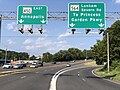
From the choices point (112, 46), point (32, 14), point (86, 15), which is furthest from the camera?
point (112, 46)

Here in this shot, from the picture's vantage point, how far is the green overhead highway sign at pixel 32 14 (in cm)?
3161

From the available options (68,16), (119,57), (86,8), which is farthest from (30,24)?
(119,57)

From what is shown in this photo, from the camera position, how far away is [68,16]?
31.7 metres

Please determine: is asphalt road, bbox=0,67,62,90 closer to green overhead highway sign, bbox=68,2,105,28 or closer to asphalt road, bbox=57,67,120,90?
asphalt road, bbox=57,67,120,90

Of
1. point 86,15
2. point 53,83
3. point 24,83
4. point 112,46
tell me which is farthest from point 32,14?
point 112,46

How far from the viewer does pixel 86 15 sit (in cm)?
3114

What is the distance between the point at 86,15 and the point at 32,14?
6.02m

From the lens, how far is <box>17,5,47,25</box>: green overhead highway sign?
104 feet

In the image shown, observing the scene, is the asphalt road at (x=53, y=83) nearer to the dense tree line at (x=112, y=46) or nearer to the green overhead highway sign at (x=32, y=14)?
the green overhead highway sign at (x=32, y=14)

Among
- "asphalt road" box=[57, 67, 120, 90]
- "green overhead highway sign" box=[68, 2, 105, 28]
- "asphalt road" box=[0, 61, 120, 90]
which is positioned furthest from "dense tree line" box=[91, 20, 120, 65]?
"green overhead highway sign" box=[68, 2, 105, 28]

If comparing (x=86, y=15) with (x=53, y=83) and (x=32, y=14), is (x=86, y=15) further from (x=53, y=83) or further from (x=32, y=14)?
(x=53, y=83)

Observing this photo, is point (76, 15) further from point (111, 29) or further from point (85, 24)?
point (111, 29)

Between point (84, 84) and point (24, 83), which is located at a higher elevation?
point (24, 83)

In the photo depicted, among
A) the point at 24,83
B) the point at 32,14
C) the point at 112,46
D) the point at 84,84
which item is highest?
the point at 32,14
